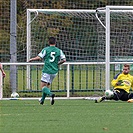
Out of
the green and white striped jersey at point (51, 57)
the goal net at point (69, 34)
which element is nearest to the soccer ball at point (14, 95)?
the goal net at point (69, 34)

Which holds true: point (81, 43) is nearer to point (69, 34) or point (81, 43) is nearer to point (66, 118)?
point (69, 34)

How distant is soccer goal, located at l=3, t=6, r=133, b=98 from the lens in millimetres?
22406

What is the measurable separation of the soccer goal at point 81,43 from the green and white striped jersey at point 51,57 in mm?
2683

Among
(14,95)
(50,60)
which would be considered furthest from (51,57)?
(14,95)

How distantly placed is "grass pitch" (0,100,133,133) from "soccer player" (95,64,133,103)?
125 cm

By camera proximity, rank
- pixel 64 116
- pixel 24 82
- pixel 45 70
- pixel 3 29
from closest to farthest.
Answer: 1. pixel 64 116
2. pixel 45 70
3. pixel 24 82
4. pixel 3 29

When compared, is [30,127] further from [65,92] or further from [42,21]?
[42,21]

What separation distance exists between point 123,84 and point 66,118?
5997 mm

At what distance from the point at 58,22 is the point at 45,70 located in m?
7.40

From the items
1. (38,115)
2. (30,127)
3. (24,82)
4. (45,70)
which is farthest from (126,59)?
(30,127)

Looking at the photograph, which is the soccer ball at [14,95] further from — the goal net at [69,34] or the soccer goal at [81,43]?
the goal net at [69,34]

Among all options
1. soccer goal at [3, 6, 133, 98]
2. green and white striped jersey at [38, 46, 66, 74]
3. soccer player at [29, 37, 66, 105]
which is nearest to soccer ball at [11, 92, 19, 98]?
soccer goal at [3, 6, 133, 98]

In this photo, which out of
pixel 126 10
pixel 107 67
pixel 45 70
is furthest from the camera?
pixel 126 10

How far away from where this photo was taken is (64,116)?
48.5ft
